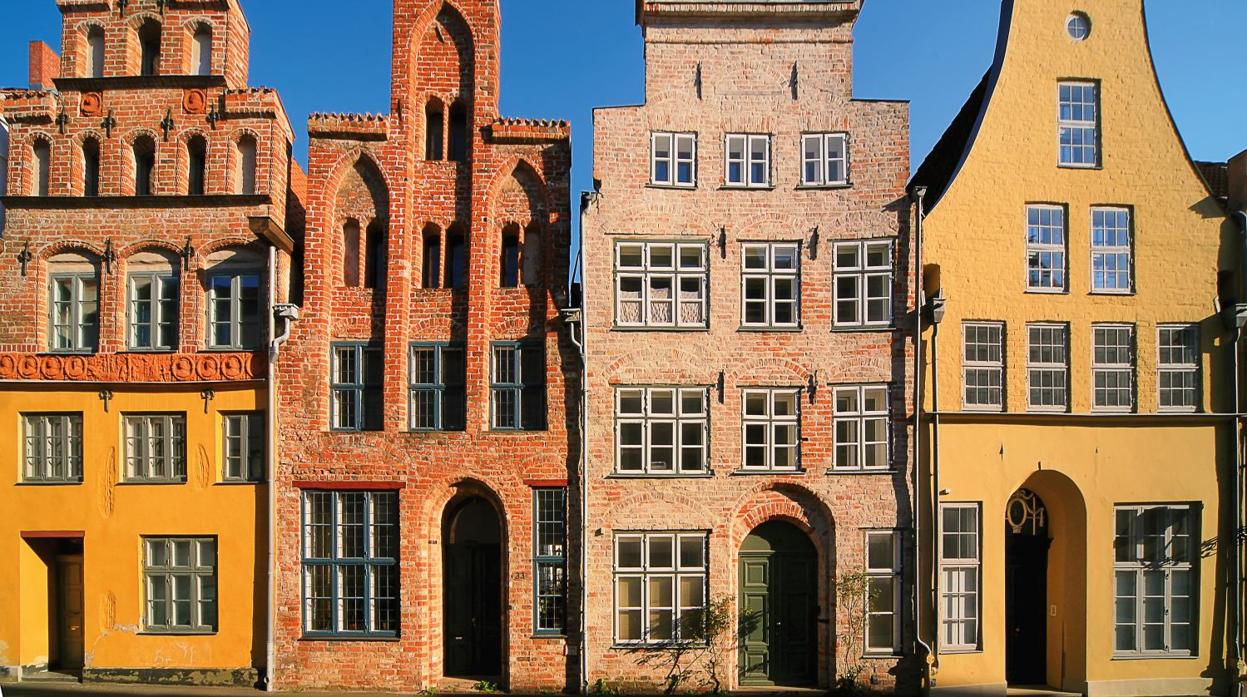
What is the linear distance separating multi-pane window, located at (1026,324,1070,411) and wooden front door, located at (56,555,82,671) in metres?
20.2

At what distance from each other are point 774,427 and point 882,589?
3.89 meters

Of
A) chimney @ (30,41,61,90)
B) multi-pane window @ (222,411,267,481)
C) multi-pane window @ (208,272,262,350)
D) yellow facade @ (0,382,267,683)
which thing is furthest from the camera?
chimney @ (30,41,61,90)

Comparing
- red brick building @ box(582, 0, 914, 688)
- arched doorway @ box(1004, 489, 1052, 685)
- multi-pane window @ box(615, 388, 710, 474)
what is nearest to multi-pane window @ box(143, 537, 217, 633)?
red brick building @ box(582, 0, 914, 688)

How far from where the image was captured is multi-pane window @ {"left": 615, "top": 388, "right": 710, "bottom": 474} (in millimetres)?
16781

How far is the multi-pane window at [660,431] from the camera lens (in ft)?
55.1

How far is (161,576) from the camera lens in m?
16.8

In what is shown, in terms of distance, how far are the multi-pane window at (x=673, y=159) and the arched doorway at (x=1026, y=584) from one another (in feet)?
32.3

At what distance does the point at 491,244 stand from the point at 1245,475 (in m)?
16.3

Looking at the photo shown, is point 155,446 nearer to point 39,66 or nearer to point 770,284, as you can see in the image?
point 39,66

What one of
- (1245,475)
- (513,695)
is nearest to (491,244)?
(513,695)

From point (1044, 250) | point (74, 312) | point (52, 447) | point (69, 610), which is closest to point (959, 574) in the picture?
point (1044, 250)

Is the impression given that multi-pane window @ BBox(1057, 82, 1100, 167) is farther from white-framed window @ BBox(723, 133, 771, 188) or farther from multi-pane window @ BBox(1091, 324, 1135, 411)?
white-framed window @ BBox(723, 133, 771, 188)

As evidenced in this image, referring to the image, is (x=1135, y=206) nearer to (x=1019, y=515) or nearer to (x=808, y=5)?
(x=1019, y=515)

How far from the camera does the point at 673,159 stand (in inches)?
674
